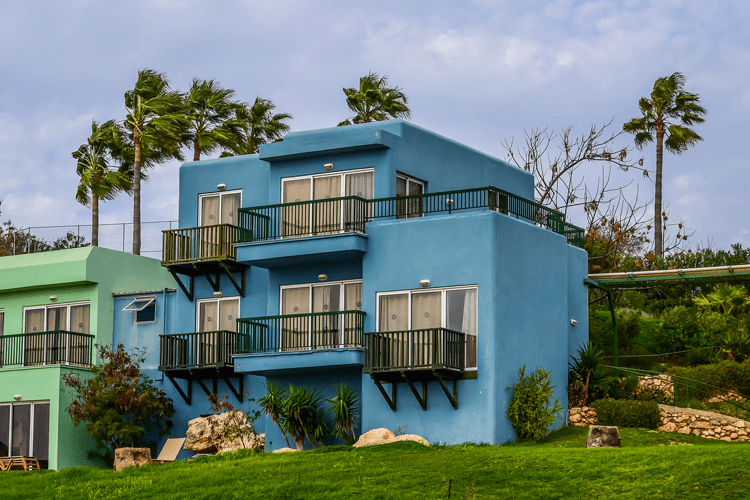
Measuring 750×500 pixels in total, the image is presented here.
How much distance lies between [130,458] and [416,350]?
23.6 feet

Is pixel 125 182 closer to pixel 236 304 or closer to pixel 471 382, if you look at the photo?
pixel 236 304

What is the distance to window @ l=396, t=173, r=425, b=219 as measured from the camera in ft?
104

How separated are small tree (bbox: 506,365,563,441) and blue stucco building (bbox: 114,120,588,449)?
24 centimetres

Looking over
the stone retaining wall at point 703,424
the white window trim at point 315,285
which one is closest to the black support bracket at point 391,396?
the white window trim at point 315,285

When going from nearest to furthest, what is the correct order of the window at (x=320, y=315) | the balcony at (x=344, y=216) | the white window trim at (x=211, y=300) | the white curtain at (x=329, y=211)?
the window at (x=320, y=315)
the balcony at (x=344, y=216)
the white curtain at (x=329, y=211)
the white window trim at (x=211, y=300)

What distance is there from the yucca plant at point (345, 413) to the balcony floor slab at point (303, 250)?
3420 mm

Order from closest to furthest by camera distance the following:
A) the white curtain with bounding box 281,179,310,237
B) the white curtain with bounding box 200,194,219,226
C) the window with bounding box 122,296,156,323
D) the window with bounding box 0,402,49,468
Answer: the white curtain with bounding box 281,179,310,237
the window with bounding box 0,402,49,468
the white curtain with bounding box 200,194,219,226
the window with bounding box 122,296,156,323

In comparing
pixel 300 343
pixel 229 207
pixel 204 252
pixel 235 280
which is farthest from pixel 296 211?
pixel 229 207

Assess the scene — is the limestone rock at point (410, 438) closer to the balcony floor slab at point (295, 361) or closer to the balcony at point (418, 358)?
the balcony at point (418, 358)

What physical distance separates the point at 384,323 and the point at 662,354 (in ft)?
37.9

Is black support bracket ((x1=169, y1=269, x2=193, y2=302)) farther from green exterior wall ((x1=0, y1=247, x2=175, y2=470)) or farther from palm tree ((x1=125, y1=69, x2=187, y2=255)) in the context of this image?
palm tree ((x1=125, y1=69, x2=187, y2=255))

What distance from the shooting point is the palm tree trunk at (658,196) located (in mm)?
55156

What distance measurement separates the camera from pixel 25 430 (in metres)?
35.1

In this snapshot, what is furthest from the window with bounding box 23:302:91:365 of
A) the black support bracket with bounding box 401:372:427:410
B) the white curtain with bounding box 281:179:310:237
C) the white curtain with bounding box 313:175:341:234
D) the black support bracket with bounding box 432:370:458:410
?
the black support bracket with bounding box 432:370:458:410
